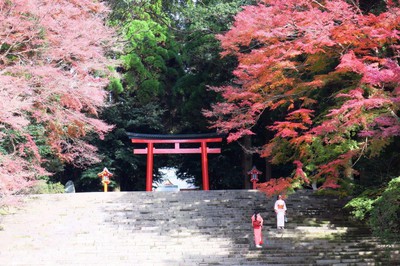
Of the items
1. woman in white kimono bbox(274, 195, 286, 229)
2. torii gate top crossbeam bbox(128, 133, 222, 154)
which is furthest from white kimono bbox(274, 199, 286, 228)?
torii gate top crossbeam bbox(128, 133, 222, 154)

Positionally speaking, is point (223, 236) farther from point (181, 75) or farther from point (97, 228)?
point (181, 75)

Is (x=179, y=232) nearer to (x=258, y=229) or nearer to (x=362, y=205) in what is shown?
(x=258, y=229)

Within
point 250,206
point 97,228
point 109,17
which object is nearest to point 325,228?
point 250,206

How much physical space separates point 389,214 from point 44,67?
8.56 meters

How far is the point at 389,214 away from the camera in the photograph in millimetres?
10555

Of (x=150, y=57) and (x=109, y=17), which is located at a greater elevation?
(x=109, y=17)

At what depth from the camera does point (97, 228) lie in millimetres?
13914

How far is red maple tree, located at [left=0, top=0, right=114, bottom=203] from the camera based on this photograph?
13227mm

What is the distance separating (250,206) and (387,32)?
5.88m

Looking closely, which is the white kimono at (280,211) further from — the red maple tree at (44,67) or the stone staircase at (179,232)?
the red maple tree at (44,67)

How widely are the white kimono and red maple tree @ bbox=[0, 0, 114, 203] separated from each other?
556cm

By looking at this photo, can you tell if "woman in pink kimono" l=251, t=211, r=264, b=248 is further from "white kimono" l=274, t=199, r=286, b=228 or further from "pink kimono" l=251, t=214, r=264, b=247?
"white kimono" l=274, t=199, r=286, b=228

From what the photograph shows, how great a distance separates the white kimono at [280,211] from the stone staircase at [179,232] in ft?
0.78

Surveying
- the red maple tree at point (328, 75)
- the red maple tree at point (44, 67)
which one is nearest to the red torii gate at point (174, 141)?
the red maple tree at point (44, 67)
